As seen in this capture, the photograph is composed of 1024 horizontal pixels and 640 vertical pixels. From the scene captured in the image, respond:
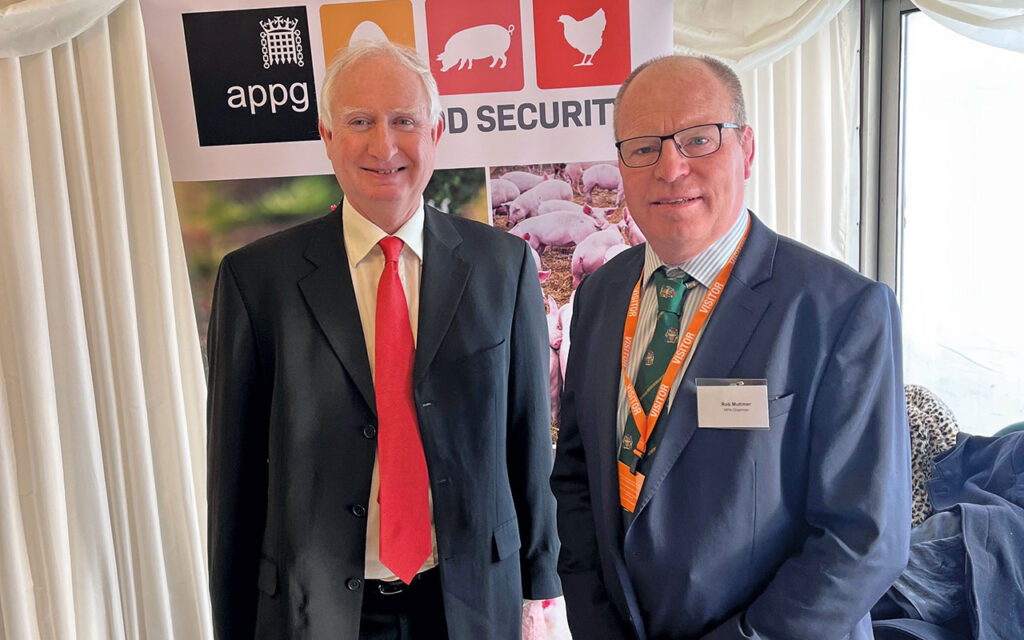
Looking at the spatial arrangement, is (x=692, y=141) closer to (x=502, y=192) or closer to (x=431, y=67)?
(x=502, y=192)

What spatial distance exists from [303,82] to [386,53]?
2.95 ft

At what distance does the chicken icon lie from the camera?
7.99ft

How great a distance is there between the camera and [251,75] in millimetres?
2480

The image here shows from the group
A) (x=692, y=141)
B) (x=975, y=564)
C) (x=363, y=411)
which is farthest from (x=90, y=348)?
(x=975, y=564)

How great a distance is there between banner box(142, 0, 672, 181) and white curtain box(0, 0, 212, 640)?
0.41m

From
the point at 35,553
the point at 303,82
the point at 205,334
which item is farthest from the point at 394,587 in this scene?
the point at 35,553

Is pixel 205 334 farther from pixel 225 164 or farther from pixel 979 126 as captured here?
pixel 979 126

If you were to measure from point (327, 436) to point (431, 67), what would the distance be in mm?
1370

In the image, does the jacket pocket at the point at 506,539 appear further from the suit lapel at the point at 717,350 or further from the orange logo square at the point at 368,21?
the orange logo square at the point at 368,21

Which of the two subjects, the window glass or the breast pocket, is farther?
the window glass

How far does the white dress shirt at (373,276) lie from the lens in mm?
1745

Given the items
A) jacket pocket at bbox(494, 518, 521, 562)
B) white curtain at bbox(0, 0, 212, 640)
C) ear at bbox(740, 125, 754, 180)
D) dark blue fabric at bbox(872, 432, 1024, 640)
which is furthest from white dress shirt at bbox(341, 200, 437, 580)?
dark blue fabric at bbox(872, 432, 1024, 640)

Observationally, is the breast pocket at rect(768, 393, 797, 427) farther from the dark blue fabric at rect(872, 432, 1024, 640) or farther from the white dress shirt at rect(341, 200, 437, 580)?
the dark blue fabric at rect(872, 432, 1024, 640)

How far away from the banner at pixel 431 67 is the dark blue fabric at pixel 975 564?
73.0 inches
